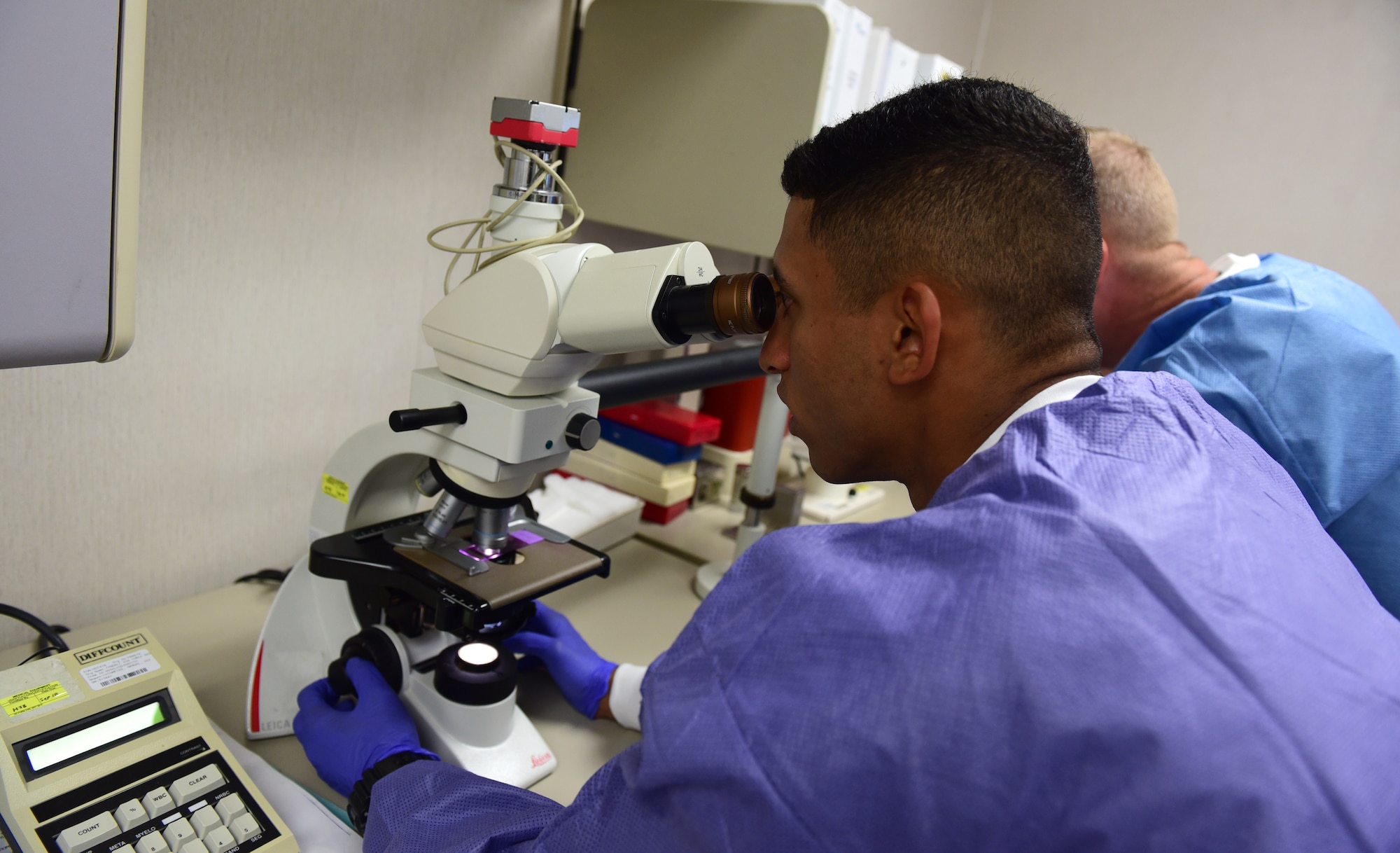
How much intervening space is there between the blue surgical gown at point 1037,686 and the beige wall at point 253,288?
0.86m

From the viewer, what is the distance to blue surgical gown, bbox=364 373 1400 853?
1.49 feet

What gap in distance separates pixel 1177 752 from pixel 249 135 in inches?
45.7

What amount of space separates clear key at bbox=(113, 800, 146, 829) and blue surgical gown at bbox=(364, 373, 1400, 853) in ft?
1.27

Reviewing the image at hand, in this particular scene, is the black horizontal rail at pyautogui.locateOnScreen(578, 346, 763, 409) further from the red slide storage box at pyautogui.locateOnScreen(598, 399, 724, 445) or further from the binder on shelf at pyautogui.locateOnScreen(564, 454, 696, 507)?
the binder on shelf at pyautogui.locateOnScreen(564, 454, 696, 507)

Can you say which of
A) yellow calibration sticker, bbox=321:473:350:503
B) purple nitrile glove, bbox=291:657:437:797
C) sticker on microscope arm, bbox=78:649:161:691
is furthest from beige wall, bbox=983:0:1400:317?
sticker on microscope arm, bbox=78:649:161:691

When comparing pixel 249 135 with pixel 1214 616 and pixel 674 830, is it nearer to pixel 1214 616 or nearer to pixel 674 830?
pixel 674 830

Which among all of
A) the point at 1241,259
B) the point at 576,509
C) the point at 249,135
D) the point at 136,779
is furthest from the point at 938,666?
the point at 1241,259

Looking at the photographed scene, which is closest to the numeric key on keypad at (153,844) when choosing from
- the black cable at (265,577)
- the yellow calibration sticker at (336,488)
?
the yellow calibration sticker at (336,488)

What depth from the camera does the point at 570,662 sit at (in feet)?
3.61

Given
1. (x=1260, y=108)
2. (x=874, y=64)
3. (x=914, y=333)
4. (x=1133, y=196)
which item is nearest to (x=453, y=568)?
(x=914, y=333)

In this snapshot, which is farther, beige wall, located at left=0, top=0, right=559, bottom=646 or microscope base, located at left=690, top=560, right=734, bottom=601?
microscope base, located at left=690, top=560, right=734, bottom=601

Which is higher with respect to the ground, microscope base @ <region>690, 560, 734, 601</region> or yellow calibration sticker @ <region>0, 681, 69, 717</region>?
yellow calibration sticker @ <region>0, 681, 69, 717</region>

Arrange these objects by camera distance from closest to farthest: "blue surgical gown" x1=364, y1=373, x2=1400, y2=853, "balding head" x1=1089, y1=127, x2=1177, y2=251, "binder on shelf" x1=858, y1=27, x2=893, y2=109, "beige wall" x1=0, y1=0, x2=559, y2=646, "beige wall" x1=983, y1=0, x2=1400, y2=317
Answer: "blue surgical gown" x1=364, y1=373, x2=1400, y2=853, "beige wall" x1=0, y1=0, x2=559, y2=646, "binder on shelf" x1=858, y1=27, x2=893, y2=109, "balding head" x1=1089, y1=127, x2=1177, y2=251, "beige wall" x1=983, y1=0, x2=1400, y2=317

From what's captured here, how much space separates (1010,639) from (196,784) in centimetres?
68
